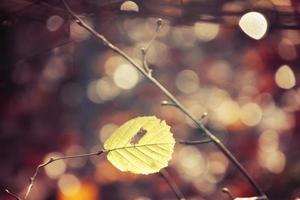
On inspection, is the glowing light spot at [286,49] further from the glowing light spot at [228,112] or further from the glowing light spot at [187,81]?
the glowing light spot at [187,81]

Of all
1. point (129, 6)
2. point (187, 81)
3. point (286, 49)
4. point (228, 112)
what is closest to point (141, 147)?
point (129, 6)

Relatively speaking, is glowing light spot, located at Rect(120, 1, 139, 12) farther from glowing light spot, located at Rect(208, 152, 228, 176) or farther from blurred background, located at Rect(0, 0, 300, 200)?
glowing light spot, located at Rect(208, 152, 228, 176)

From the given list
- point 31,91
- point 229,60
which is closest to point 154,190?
point 31,91

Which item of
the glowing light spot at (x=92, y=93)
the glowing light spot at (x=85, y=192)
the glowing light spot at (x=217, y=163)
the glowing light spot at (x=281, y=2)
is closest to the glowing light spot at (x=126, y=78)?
the glowing light spot at (x=92, y=93)

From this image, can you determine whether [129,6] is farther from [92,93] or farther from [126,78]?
[126,78]

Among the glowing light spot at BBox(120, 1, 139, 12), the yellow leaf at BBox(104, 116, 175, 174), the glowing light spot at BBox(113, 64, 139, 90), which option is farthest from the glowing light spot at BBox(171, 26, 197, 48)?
the yellow leaf at BBox(104, 116, 175, 174)

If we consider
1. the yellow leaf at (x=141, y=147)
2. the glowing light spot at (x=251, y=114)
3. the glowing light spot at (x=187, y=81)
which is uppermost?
the yellow leaf at (x=141, y=147)
